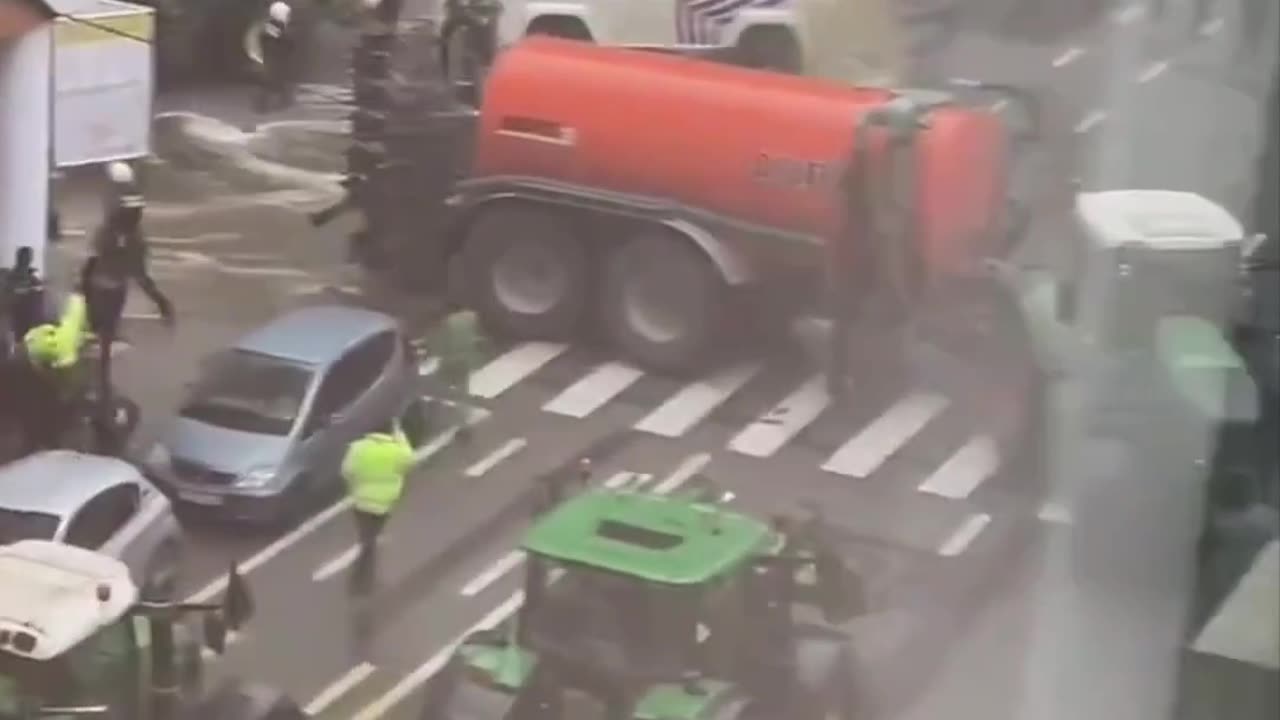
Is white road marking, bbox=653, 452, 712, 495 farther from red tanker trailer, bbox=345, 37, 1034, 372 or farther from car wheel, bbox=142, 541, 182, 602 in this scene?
car wheel, bbox=142, 541, 182, 602

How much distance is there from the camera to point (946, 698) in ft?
2.25

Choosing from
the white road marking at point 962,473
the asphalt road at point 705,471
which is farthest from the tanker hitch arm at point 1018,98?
the white road marking at point 962,473

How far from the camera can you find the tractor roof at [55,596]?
63 centimetres

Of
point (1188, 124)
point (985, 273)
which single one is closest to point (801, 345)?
point (985, 273)

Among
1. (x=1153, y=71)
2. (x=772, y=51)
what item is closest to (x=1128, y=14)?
(x=1153, y=71)

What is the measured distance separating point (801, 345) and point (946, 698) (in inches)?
5.4

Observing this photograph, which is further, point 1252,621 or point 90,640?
point 1252,621

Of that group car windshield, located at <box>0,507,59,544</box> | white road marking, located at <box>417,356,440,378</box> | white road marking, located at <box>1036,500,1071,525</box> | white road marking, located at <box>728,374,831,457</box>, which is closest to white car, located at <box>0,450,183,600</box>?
car windshield, located at <box>0,507,59,544</box>

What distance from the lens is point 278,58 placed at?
71 cm

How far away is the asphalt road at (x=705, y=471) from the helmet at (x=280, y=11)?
0.12m

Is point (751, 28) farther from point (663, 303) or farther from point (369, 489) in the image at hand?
point (369, 489)

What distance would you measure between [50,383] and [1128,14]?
16.4 inches

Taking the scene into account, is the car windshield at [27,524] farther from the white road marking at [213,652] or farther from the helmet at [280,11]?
the helmet at [280,11]

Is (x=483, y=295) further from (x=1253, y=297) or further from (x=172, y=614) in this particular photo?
(x=1253, y=297)
